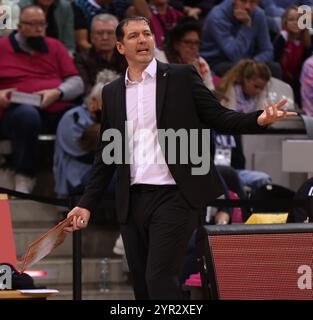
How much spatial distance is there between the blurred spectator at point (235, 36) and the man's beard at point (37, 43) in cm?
176

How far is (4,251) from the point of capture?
22.9 ft

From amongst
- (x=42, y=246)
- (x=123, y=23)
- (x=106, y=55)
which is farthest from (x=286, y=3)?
(x=42, y=246)

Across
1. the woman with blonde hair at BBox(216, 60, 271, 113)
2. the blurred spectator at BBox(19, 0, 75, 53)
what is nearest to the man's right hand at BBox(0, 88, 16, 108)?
the blurred spectator at BBox(19, 0, 75, 53)

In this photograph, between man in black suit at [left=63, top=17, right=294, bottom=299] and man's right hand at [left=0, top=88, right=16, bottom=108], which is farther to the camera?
man's right hand at [left=0, top=88, right=16, bottom=108]

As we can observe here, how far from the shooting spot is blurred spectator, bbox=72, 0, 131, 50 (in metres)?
10.7

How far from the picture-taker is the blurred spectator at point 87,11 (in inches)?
422

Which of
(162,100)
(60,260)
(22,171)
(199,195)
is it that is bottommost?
(60,260)

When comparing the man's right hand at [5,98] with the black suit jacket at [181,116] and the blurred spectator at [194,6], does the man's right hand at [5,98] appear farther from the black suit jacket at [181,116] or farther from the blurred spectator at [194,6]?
the black suit jacket at [181,116]

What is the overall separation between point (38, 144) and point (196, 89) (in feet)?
11.9

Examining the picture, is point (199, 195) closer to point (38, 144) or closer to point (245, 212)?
point (245, 212)

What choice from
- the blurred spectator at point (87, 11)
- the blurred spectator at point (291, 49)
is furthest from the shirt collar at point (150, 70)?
the blurred spectator at point (291, 49)

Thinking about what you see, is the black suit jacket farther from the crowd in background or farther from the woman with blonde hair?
the woman with blonde hair
